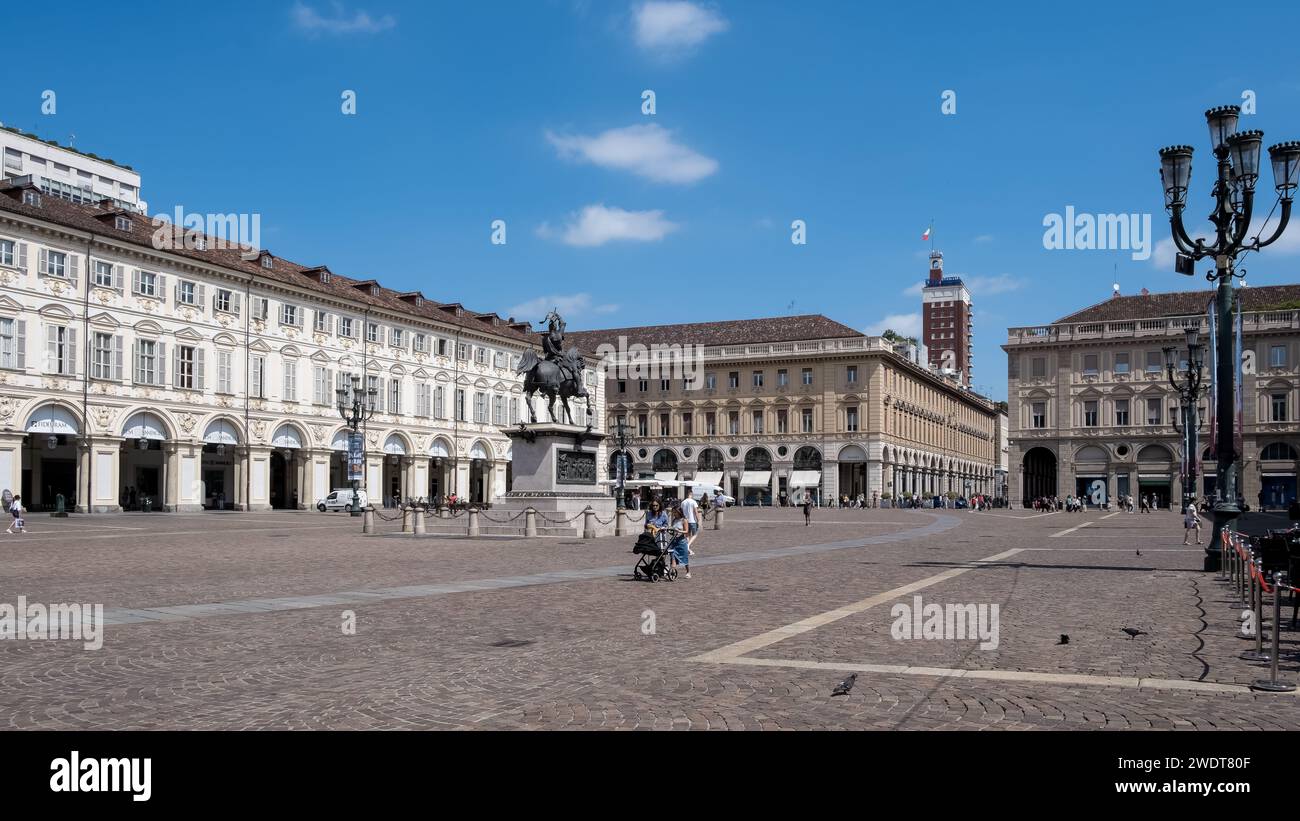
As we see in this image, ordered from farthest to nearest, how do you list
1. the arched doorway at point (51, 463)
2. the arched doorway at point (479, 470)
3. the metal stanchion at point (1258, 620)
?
the arched doorway at point (479, 470)
the arched doorway at point (51, 463)
the metal stanchion at point (1258, 620)

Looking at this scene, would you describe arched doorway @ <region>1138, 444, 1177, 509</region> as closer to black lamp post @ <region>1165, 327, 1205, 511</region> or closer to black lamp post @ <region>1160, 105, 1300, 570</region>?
black lamp post @ <region>1165, 327, 1205, 511</region>

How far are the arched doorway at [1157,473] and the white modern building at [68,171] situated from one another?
77007mm

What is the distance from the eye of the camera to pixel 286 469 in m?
64.5

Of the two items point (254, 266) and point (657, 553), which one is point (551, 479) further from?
point (254, 266)

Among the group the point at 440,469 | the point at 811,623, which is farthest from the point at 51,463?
the point at 811,623

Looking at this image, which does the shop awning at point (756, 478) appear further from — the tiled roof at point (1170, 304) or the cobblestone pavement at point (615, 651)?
the cobblestone pavement at point (615, 651)

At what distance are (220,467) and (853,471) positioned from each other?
2092 inches

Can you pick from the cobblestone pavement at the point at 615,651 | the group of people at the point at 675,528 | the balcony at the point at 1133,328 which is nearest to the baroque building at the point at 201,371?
the cobblestone pavement at the point at 615,651

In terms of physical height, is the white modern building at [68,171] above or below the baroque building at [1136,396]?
above

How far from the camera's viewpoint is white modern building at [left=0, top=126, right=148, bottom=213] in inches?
2687

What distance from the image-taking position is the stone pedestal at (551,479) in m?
33.2

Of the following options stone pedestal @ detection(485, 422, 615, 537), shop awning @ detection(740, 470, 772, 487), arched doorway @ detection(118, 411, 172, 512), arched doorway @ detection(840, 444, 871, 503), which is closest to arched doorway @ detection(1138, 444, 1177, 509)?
arched doorway @ detection(840, 444, 871, 503)
